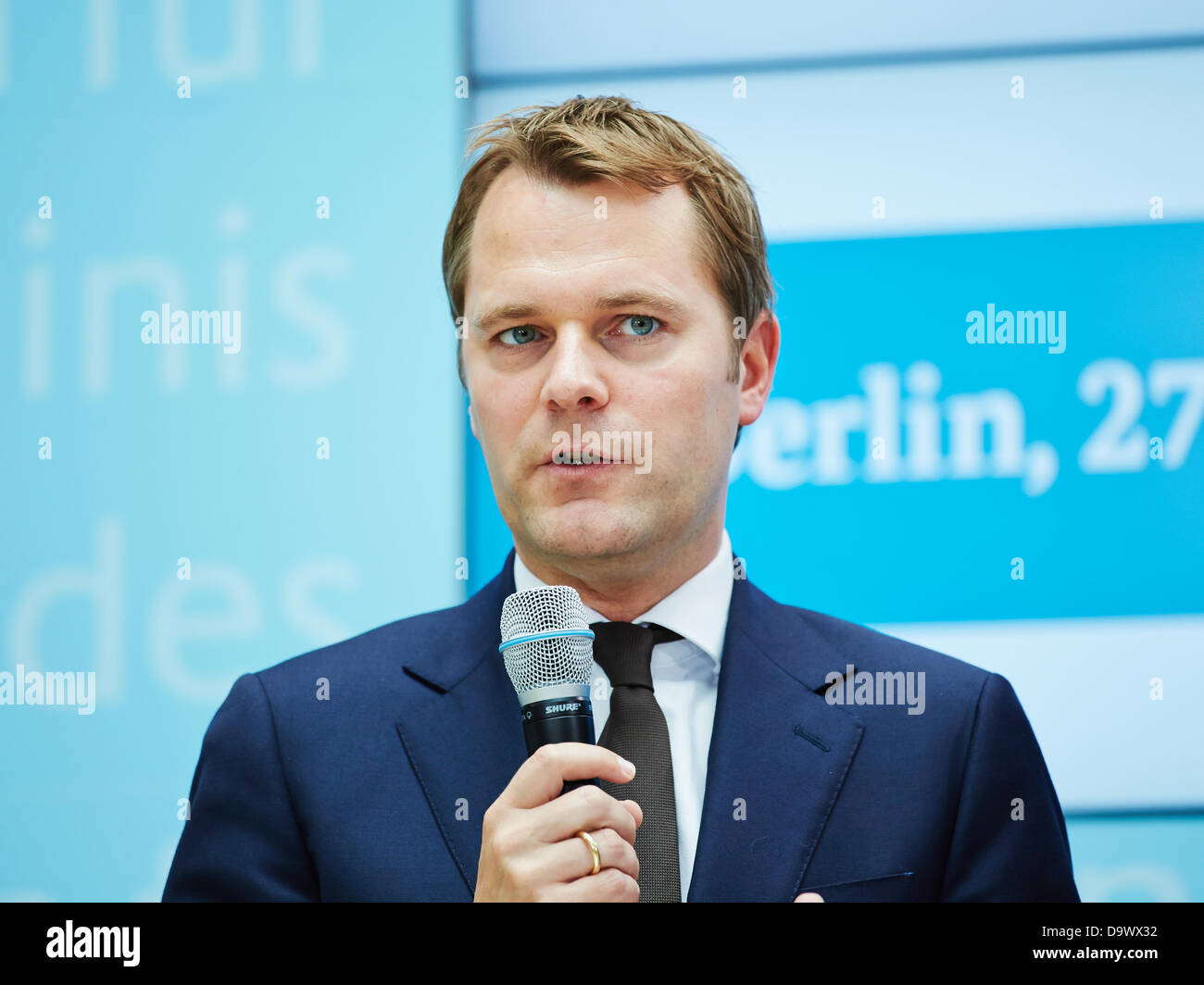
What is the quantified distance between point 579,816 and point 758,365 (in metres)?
1.33

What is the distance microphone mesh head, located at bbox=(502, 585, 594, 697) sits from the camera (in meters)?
1.66

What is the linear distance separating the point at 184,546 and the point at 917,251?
1.90 metres

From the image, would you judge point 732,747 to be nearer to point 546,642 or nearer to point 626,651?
point 626,651

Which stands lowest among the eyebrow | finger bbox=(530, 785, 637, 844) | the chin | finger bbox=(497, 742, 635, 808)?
finger bbox=(530, 785, 637, 844)

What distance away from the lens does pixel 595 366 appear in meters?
2.18

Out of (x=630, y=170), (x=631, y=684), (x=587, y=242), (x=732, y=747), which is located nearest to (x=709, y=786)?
(x=732, y=747)

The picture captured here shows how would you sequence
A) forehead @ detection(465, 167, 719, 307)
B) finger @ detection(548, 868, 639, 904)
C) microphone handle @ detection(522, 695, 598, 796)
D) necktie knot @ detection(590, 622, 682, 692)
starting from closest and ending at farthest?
finger @ detection(548, 868, 639, 904) < microphone handle @ detection(522, 695, 598, 796) < necktie knot @ detection(590, 622, 682, 692) < forehead @ detection(465, 167, 719, 307)

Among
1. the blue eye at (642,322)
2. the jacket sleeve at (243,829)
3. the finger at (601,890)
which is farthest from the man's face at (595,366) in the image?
the finger at (601,890)

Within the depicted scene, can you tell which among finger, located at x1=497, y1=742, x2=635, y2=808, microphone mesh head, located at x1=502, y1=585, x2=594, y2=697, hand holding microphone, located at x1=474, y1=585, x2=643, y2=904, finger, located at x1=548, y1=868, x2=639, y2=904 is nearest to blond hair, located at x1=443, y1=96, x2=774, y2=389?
microphone mesh head, located at x1=502, y1=585, x2=594, y2=697

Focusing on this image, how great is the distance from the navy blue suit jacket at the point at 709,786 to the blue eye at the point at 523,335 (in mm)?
580

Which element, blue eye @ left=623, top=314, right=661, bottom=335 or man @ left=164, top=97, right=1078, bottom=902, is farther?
blue eye @ left=623, top=314, right=661, bottom=335

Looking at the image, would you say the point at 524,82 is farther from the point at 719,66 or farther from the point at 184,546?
the point at 184,546

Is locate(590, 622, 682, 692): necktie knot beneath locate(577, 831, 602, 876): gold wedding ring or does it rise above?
above

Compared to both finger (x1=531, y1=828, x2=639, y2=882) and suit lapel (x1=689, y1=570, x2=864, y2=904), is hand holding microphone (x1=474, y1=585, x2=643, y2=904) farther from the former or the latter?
suit lapel (x1=689, y1=570, x2=864, y2=904)
